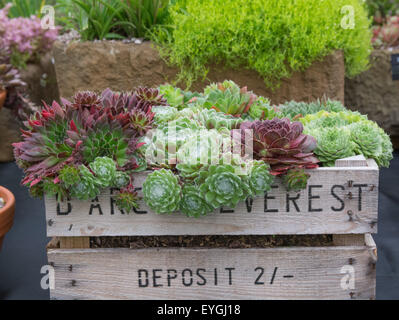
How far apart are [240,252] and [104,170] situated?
17.9 inches

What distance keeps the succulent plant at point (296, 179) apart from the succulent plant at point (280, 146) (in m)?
0.02

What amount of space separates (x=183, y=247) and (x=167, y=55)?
1293 millimetres

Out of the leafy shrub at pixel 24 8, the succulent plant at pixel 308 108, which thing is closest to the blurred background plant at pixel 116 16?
the succulent plant at pixel 308 108

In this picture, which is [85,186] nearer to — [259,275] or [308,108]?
[259,275]

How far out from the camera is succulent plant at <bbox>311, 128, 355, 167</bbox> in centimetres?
129

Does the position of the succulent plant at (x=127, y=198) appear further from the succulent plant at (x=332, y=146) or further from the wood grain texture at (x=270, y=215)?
the succulent plant at (x=332, y=146)

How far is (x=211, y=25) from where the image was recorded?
7.22 ft

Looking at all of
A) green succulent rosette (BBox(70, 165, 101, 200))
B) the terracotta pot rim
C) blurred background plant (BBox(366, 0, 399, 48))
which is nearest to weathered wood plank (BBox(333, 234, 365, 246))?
green succulent rosette (BBox(70, 165, 101, 200))

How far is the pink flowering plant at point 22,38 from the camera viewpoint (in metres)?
2.92

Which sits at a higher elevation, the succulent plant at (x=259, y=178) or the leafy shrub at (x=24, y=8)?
the leafy shrub at (x=24, y=8)

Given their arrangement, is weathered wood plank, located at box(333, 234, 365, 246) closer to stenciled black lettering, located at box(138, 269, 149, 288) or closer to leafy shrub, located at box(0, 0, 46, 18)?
stenciled black lettering, located at box(138, 269, 149, 288)

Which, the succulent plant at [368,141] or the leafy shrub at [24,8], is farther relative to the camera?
the leafy shrub at [24,8]

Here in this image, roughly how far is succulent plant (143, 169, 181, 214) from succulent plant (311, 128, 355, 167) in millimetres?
431
